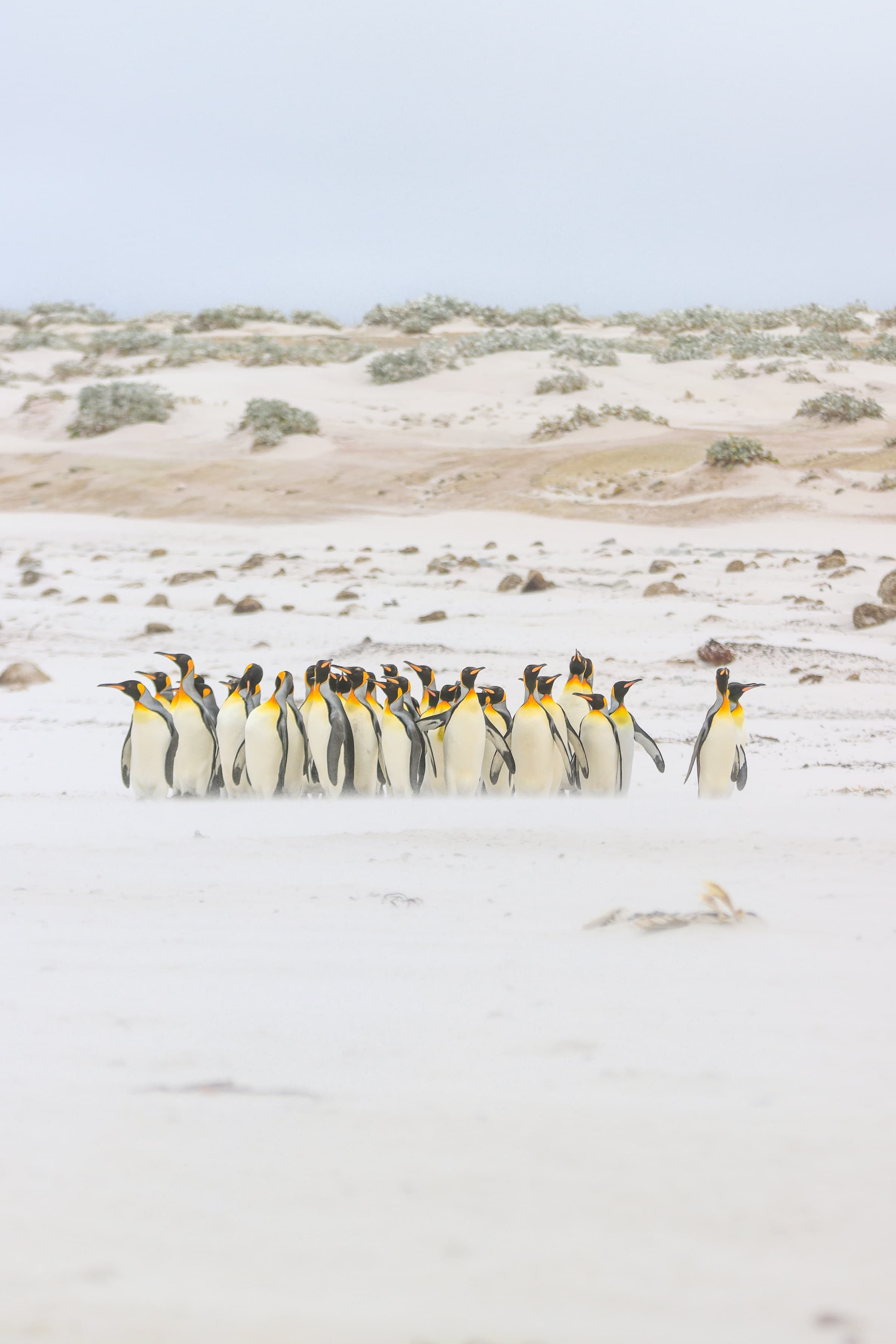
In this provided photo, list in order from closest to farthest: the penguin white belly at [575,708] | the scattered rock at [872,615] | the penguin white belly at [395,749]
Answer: the penguin white belly at [395,749] < the penguin white belly at [575,708] < the scattered rock at [872,615]

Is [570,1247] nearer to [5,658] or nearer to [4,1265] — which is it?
[4,1265]

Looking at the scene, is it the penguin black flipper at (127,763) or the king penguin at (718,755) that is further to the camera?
the penguin black flipper at (127,763)

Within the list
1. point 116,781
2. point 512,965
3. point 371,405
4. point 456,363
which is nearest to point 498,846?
point 512,965

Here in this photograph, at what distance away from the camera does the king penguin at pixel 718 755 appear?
479 cm

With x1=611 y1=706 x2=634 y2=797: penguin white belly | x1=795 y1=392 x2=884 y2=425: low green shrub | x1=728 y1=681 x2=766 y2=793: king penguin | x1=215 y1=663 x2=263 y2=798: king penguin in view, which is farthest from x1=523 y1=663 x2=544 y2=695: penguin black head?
x1=795 y1=392 x2=884 y2=425: low green shrub

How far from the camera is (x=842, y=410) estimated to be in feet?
64.5

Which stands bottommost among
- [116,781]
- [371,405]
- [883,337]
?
[116,781]

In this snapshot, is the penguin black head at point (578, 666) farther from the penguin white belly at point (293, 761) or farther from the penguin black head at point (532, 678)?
the penguin white belly at point (293, 761)

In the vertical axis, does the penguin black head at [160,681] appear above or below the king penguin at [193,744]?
above

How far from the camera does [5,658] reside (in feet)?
27.1

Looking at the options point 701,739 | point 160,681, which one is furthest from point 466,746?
point 160,681

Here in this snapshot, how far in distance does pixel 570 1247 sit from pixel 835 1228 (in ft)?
0.96

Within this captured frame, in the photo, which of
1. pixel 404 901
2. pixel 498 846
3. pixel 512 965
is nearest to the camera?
pixel 512 965

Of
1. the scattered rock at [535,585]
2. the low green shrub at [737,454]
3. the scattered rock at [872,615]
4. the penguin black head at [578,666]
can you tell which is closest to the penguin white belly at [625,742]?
the penguin black head at [578,666]
